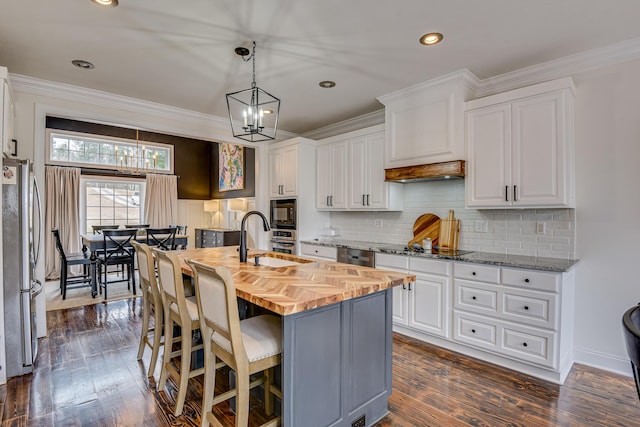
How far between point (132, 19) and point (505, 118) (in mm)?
3083

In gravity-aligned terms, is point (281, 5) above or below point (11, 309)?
above

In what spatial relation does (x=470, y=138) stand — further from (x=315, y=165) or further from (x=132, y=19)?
(x=132, y=19)

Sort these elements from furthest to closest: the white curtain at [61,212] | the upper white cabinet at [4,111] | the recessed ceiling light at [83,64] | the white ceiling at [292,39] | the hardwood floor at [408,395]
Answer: the white curtain at [61,212] → the recessed ceiling light at [83,64] → the upper white cabinet at [4,111] → the white ceiling at [292,39] → the hardwood floor at [408,395]

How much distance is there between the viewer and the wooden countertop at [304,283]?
5.02ft

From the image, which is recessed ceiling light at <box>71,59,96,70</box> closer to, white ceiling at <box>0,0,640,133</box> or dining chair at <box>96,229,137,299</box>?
white ceiling at <box>0,0,640,133</box>

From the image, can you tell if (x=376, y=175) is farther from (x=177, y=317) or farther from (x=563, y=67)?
(x=177, y=317)

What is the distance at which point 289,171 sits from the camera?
4.79 metres

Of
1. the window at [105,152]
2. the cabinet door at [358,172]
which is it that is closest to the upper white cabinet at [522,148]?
the cabinet door at [358,172]

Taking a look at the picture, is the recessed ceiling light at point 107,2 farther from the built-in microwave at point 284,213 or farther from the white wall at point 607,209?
the white wall at point 607,209

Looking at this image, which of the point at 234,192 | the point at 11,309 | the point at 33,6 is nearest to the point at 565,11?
the point at 33,6

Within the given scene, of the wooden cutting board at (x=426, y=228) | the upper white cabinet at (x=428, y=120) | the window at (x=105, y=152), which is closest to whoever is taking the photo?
the upper white cabinet at (x=428, y=120)

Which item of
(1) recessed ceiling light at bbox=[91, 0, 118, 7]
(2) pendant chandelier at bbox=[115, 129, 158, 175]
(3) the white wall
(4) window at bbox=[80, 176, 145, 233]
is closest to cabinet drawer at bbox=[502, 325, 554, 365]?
(3) the white wall

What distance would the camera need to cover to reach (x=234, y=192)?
728 centimetres

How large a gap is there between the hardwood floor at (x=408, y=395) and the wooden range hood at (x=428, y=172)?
1.70 m
